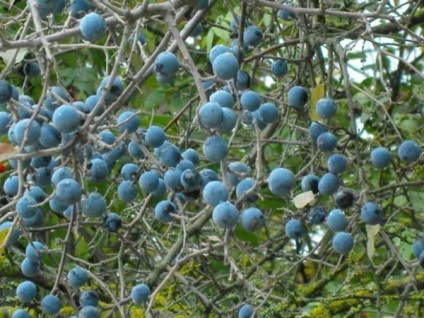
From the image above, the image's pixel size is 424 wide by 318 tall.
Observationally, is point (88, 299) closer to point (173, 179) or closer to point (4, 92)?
point (173, 179)

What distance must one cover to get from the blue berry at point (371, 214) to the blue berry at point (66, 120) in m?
Result: 0.60

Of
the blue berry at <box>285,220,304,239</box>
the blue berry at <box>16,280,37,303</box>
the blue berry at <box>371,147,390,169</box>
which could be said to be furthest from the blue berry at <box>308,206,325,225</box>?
the blue berry at <box>16,280,37,303</box>

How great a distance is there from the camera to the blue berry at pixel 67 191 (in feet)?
4.50

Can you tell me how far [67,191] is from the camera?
53.9 inches

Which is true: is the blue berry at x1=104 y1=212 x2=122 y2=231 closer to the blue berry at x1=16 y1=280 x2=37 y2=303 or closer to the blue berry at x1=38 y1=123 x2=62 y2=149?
the blue berry at x1=16 y1=280 x2=37 y2=303

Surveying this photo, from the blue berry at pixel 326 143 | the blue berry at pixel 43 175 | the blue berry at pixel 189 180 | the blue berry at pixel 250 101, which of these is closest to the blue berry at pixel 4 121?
the blue berry at pixel 43 175

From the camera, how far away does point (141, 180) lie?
1626 mm

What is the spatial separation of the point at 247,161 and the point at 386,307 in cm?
71

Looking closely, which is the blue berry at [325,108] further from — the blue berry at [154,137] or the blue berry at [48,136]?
the blue berry at [48,136]

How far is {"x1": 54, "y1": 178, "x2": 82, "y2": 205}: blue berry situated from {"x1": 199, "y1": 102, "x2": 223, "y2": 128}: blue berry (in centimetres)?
21

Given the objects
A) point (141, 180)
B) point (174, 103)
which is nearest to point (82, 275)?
point (141, 180)

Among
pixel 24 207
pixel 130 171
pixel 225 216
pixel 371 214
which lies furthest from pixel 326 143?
pixel 24 207

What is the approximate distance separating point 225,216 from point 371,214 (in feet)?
1.48

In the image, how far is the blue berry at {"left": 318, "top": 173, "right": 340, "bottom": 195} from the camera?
5.62 ft
